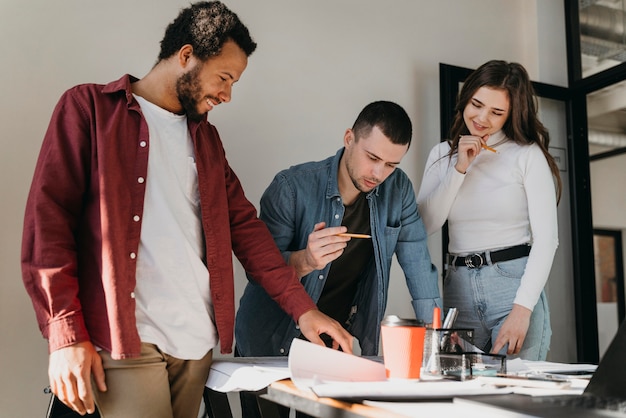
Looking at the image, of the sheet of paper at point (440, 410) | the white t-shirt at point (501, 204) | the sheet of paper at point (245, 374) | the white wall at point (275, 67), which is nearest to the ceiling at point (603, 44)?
the white wall at point (275, 67)

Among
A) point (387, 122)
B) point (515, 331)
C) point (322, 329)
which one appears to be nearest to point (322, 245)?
point (322, 329)

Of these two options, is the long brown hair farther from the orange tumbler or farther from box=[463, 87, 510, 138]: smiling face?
the orange tumbler

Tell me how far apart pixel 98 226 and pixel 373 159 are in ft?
3.06

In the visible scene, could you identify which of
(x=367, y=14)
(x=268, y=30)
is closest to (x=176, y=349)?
(x=268, y=30)

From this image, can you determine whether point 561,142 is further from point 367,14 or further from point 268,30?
point 268,30

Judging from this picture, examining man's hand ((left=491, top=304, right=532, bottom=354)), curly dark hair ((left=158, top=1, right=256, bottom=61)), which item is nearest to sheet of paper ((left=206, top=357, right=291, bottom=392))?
curly dark hair ((left=158, top=1, right=256, bottom=61))

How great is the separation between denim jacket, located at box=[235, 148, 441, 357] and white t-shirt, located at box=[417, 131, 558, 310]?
0.20m

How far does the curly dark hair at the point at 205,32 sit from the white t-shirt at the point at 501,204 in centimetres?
98

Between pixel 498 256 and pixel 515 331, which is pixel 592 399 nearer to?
pixel 515 331

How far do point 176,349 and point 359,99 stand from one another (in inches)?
73.4

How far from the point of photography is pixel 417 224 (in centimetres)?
216

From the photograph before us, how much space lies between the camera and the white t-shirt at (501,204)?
84.6 inches

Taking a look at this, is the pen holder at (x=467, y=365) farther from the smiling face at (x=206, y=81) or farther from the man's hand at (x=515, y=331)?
the smiling face at (x=206, y=81)

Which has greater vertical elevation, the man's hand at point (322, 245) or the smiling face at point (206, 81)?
the smiling face at point (206, 81)
